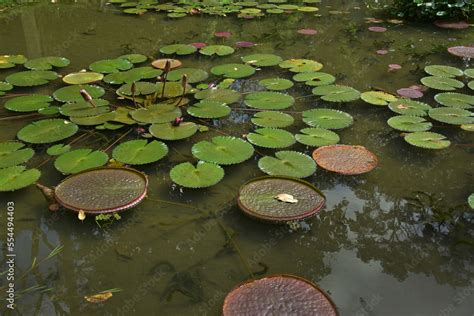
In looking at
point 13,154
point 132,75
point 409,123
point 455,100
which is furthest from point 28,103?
point 455,100

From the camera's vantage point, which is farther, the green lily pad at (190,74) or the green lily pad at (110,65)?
the green lily pad at (110,65)

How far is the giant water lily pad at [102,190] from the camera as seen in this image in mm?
2479

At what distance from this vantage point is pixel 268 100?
12.3ft

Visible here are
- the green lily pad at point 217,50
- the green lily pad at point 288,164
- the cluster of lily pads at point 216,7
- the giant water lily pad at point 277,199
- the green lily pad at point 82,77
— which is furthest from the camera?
the cluster of lily pads at point 216,7

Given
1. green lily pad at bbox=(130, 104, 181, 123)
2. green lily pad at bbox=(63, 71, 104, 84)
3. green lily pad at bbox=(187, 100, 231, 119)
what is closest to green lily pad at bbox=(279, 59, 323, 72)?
green lily pad at bbox=(187, 100, 231, 119)

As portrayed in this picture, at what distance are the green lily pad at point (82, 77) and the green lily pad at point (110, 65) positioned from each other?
105 millimetres

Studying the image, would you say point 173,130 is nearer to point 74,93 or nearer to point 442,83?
point 74,93

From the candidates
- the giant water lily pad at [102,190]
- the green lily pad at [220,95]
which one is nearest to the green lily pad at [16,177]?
the giant water lily pad at [102,190]

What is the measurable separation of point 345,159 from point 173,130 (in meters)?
1.24

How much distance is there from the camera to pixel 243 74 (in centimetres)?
427

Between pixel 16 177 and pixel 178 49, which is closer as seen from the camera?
pixel 16 177

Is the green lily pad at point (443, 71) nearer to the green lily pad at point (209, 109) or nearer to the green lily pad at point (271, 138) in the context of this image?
the green lily pad at point (271, 138)

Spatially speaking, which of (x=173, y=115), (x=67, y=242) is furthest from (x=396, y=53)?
(x=67, y=242)

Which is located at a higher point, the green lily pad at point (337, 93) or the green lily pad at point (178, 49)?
the green lily pad at point (178, 49)
